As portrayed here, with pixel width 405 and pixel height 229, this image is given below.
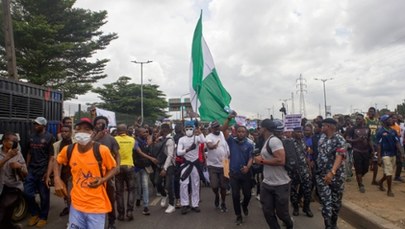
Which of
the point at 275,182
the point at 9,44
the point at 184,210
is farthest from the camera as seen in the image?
the point at 9,44

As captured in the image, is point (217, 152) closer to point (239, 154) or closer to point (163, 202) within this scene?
point (239, 154)

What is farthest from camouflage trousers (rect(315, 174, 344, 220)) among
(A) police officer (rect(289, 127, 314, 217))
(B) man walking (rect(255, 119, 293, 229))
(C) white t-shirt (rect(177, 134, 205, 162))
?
(C) white t-shirt (rect(177, 134, 205, 162))

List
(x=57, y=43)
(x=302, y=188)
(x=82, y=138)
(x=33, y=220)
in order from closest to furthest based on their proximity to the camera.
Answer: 1. (x=82, y=138)
2. (x=33, y=220)
3. (x=302, y=188)
4. (x=57, y=43)

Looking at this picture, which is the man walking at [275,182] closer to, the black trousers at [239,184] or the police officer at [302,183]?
the black trousers at [239,184]

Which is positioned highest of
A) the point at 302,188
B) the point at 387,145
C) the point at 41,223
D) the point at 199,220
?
the point at 387,145

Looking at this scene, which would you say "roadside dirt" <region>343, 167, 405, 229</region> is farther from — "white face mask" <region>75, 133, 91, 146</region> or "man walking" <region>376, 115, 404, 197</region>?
"white face mask" <region>75, 133, 91, 146</region>

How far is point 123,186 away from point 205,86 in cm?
294

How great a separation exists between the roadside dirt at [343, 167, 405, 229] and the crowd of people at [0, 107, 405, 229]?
0.31m

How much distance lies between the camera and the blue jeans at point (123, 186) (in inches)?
279

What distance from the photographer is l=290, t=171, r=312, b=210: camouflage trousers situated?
24.1 ft

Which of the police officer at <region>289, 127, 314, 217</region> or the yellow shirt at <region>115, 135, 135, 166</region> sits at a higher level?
the yellow shirt at <region>115, 135, 135, 166</region>

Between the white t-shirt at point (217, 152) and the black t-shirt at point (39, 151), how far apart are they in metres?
3.07

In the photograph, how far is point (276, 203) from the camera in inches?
213

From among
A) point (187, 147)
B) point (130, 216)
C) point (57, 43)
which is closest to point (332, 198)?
point (187, 147)
